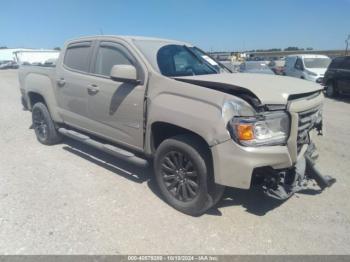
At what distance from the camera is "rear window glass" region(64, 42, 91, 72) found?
487cm

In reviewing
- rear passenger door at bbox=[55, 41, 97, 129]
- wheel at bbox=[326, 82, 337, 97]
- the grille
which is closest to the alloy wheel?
the grille

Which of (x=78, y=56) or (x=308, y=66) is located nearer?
(x=78, y=56)

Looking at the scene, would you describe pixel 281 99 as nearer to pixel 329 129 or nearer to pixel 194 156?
pixel 194 156

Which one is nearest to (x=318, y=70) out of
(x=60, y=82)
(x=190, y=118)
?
(x=60, y=82)

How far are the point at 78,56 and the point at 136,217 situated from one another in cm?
296

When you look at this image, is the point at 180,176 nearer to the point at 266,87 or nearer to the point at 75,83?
the point at 266,87

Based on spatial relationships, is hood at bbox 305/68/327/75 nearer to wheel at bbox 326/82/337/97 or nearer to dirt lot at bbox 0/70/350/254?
wheel at bbox 326/82/337/97

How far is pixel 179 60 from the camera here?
174 inches

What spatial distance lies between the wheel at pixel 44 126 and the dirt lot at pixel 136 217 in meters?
0.90

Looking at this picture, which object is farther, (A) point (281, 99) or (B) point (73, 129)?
(B) point (73, 129)

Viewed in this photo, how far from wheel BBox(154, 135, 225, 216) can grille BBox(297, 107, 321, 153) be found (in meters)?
1.02

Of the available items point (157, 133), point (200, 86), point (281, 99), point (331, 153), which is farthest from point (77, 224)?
point (331, 153)

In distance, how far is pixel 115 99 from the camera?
413cm

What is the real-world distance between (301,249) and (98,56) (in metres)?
3.69
